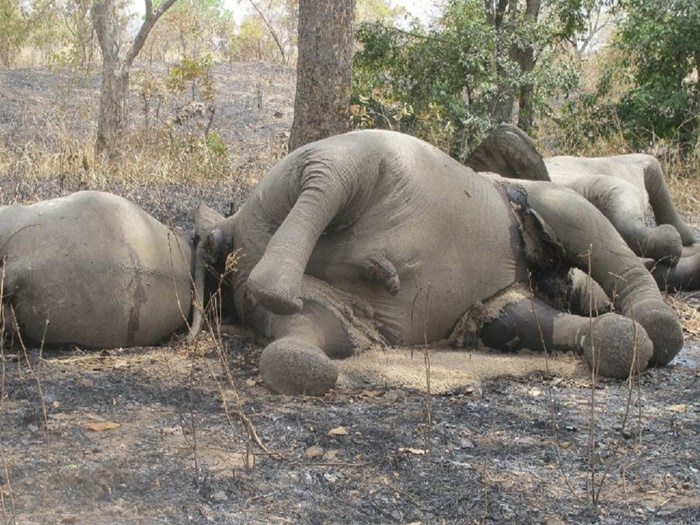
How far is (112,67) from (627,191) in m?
6.07

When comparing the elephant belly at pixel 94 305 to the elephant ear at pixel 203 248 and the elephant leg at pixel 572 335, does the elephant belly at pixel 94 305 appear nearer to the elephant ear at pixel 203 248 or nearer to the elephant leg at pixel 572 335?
the elephant ear at pixel 203 248

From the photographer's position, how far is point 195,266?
5.15m

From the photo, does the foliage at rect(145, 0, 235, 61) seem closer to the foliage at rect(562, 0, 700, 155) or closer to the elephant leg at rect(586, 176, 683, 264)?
the foliage at rect(562, 0, 700, 155)

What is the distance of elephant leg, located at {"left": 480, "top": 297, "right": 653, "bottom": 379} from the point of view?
4617 millimetres

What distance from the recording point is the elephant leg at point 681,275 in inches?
258

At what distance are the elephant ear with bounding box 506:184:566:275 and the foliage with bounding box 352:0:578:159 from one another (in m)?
4.15

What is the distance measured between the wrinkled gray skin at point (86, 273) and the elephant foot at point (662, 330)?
2065 millimetres

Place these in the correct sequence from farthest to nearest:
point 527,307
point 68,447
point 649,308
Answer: point 527,307, point 649,308, point 68,447

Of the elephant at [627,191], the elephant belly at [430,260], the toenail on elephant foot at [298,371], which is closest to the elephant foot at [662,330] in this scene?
the elephant belly at [430,260]

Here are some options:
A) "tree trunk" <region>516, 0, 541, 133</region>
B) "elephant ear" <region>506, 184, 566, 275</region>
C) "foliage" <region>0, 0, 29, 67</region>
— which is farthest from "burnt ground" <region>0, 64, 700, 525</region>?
"foliage" <region>0, 0, 29, 67</region>

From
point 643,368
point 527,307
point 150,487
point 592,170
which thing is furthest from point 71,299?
point 592,170

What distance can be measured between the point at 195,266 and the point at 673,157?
6.66 metres

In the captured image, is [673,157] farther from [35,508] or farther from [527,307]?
[35,508]

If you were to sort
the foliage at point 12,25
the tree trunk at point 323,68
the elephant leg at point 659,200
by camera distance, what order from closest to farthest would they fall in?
the elephant leg at point 659,200 < the tree trunk at point 323,68 < the foliage at point 12,25
